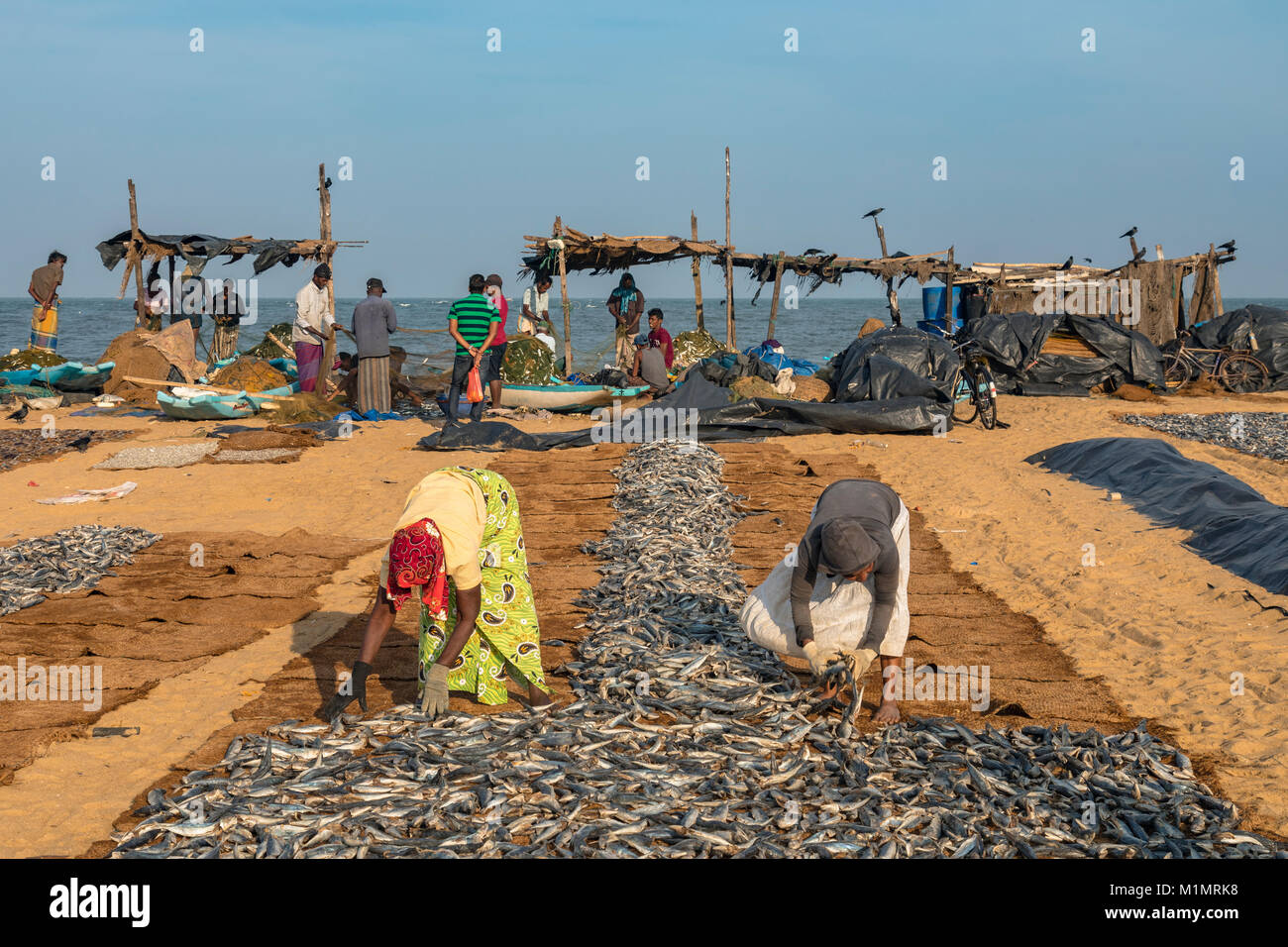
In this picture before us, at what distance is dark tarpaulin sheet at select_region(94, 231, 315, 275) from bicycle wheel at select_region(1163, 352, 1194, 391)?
17.7 m

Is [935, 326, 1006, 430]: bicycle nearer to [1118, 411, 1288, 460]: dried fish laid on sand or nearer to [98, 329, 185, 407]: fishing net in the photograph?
[1118, 411, 1288, 460]: dried fish laid on sand

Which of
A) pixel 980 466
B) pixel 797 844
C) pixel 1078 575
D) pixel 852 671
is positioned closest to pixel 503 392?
pixel 980 466

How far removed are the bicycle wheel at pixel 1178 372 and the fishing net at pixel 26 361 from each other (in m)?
21.8

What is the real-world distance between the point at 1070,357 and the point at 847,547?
16.8 m

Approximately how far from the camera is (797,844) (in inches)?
157

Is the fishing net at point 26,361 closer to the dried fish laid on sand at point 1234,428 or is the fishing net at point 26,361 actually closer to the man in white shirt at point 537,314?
the man in white shirt at point 537,314

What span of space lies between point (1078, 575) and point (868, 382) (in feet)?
26.5

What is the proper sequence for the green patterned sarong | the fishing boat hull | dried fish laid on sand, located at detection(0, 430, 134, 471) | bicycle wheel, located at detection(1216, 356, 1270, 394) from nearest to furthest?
the green patterned sarong, dried fish laid on sand, located at detection(0, 430, 134, 471), the fishing boat hull, bicycle wheel, located at detection(1216, 356, 1270, 394)

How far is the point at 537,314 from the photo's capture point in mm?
19734

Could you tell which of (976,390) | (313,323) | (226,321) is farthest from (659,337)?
(226,321)

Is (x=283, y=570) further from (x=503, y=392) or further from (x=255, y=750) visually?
(x=503, y=392)

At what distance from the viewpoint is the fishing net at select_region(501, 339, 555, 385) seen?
17.9 metres

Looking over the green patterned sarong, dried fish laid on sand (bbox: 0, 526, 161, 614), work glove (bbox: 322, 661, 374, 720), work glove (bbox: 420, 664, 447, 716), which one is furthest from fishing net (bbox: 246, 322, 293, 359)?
work glove (bbox: 420, 664, 447, 716)

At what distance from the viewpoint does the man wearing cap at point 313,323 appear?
16.1 meters
